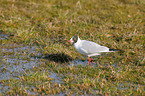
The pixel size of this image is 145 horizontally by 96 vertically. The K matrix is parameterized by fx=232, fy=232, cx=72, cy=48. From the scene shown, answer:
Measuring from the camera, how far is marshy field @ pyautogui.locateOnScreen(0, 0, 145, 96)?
19.6ft

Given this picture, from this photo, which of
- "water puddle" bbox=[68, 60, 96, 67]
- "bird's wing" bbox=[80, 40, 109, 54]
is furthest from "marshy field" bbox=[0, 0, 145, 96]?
"bird's wing" bbox=[80, 40, 109, 54]

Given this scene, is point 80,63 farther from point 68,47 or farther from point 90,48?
point 68,47

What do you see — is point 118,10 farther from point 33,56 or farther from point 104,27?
point 33,56

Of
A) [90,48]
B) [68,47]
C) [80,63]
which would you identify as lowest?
[80,63]

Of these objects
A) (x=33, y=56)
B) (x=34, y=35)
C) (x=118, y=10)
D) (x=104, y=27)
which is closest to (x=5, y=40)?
(x=34, y=35)

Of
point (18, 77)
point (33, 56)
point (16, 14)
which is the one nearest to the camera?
point (18, 77)

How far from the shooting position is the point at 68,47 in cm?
863

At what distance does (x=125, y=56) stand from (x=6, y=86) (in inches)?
163

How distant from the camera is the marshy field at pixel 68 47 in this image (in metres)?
5.97

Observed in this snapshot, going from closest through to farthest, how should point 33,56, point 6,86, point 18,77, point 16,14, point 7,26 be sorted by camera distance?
point 6,86 → point 18,77 → point 33,56 → point 7,26 → point 16,14

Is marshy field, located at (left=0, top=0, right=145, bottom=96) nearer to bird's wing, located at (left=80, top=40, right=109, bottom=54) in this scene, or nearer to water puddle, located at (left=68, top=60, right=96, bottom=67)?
water puddle, located at (left=68, top=60, right=96, bottom=67)

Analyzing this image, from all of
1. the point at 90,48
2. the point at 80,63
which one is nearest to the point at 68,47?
the point at 80,63

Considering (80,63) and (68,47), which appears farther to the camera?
(68,47)

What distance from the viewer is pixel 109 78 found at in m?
6.41
